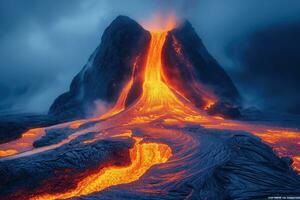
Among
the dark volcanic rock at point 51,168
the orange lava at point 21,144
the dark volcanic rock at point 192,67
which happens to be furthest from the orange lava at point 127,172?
the dark volcanic rock at point 192,67

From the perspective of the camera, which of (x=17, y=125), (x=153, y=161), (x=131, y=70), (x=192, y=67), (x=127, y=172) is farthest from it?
(x=192, y=67)

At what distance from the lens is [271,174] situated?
6.17 m

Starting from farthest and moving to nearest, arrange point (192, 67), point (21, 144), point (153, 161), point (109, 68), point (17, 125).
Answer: point (192, 67) < point (109, 68) < point (17, 125) < point (21, 144) < point (153, 161)

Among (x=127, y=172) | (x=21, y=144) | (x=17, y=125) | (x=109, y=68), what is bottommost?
(x=127, y=172)

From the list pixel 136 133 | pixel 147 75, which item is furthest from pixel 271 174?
pixel 147 75

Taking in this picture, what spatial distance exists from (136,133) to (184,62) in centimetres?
2077

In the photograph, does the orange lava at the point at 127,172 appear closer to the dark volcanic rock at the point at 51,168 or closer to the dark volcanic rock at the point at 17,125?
the dark volcanic rock at the point at 51,168

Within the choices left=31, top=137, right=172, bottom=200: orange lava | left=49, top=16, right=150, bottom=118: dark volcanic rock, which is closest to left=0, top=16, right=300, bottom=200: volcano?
left=31, top=137, right=172, bottom=200: orange lava

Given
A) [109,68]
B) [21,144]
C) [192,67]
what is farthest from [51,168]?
[192,67]

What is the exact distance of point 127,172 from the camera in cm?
739

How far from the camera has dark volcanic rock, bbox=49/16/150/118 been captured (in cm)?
2842

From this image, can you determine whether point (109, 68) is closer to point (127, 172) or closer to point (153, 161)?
point (153, 161)

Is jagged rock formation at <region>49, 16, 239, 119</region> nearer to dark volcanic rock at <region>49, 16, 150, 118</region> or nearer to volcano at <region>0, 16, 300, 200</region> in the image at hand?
dark volcanic rock at <region>49, 16, 150, 118</region>

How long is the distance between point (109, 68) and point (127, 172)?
23.7 meters
